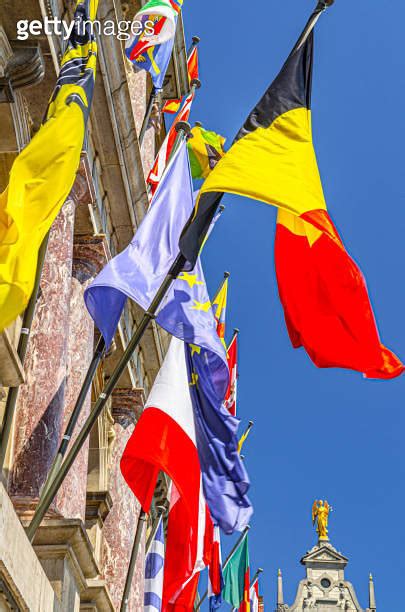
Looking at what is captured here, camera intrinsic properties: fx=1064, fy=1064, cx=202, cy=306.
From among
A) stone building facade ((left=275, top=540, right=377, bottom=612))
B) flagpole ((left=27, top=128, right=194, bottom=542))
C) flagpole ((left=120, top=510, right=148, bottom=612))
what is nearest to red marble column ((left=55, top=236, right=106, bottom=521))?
flagpole ((left=27, top=128, right=194, bottom=542))

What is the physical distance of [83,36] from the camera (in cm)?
1190

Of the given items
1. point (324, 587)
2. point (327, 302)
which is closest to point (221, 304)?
point (327, 302)

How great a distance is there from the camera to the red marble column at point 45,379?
11859 millimetres

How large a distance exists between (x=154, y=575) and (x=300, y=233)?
8459 millimetres

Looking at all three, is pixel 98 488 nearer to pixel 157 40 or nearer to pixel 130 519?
pixel 130 519

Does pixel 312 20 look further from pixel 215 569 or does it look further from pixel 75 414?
pixel 215 569

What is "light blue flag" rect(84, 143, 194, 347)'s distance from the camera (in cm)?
1150

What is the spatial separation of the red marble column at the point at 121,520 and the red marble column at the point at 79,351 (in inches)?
143

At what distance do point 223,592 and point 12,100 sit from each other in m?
11.7

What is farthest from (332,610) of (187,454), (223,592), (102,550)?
(187,454)

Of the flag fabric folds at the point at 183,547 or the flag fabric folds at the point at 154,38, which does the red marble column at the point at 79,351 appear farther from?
the flag fabric folds at the point at 154,38

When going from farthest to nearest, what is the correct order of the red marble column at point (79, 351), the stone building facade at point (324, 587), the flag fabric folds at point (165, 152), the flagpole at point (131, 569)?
1. the stone building facade at point (324, 587)
2. the flag fabric folds at point (165, 152)
3. the flagpole at point (131, 569)
4. the red marble column at point (79, 351)

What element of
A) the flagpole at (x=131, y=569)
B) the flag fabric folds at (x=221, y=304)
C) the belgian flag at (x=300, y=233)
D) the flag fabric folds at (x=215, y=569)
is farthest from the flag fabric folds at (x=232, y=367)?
the belgian flag at (x=300, y=233)

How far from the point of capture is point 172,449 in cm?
1288
